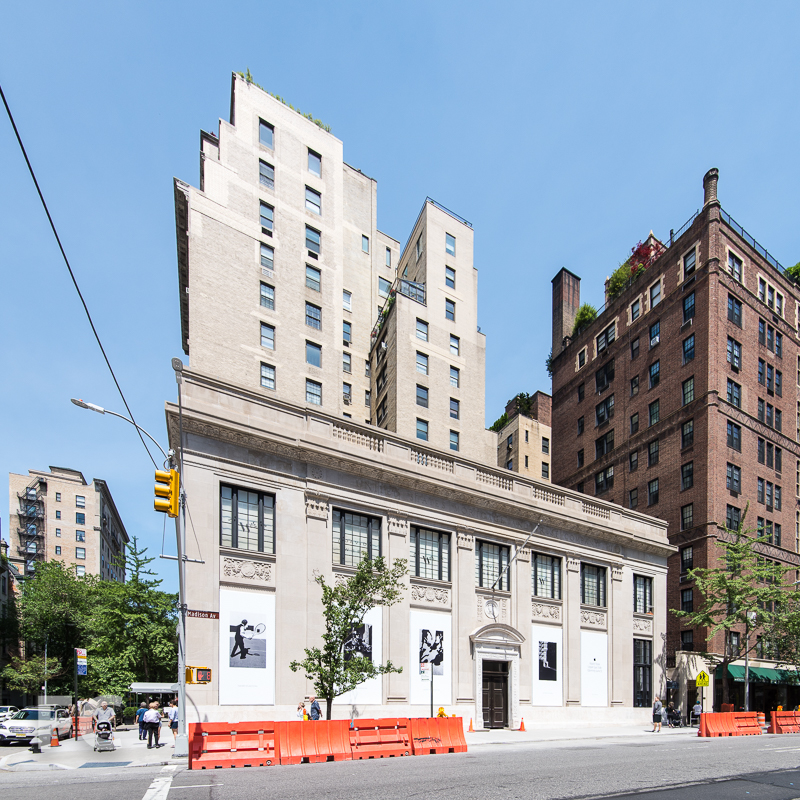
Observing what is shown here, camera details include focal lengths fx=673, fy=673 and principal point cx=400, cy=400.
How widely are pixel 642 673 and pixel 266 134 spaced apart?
39.6 meters

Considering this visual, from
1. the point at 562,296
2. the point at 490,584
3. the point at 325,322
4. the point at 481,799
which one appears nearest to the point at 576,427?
the point at 562,296

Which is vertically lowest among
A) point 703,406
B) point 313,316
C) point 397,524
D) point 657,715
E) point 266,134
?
point 657,715

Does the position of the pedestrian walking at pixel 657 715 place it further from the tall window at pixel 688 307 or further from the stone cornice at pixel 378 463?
the tall window at pixel 688 307

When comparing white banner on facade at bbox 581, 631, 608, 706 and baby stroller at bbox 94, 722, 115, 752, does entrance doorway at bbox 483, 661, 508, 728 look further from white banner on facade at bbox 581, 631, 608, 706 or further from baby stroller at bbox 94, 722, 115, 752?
baby stroller at bbox 94, 722, 115, 752

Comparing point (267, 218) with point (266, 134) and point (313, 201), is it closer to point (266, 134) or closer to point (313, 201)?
point (313, 201)

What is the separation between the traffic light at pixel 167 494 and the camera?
53.1 feet

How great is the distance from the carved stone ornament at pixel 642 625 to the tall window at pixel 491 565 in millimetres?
10628

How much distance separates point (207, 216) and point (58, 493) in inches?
3286

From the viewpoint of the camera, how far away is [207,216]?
3919 cm

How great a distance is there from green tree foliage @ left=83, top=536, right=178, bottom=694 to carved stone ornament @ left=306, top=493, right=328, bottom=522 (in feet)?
63.3

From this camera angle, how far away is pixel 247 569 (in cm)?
2427

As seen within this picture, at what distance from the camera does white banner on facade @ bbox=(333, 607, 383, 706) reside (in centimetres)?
2581

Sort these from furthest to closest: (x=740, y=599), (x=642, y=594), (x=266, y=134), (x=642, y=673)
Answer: (x=266, y=134) → (x=740, y=599) → (x=642, y=594) → (x=642, y=673)

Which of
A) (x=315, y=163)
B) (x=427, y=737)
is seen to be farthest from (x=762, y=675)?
(x=315, y=163)
